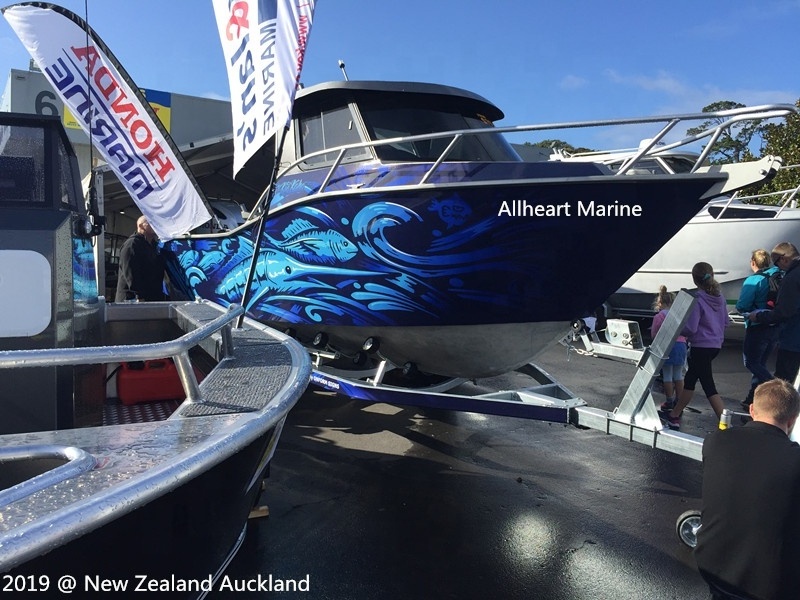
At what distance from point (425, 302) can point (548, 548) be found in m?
1.84

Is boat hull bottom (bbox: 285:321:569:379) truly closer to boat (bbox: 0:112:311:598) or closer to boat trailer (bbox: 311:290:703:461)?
boat trailer (bbox: 311:290:703:461)

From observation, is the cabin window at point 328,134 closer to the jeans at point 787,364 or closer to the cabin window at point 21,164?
the cabin window at point 21,164

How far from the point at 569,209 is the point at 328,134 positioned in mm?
2411

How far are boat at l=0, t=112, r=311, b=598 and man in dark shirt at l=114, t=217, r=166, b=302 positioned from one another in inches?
92.2

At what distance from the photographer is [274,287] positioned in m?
5.10

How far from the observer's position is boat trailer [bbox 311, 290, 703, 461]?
342 cm

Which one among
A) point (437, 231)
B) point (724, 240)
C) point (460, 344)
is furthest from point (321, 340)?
point (724, 240)

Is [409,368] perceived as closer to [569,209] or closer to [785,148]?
[569,209]

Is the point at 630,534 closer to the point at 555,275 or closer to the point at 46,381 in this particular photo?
the point at 555,275

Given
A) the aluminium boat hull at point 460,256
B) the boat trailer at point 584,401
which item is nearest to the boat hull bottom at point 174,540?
the boat trailer at point 584,401

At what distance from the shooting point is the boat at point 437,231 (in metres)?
3.84

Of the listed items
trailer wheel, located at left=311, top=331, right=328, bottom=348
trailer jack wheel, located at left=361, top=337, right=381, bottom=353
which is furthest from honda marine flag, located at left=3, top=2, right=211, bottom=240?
trailer jack wheel, located at left=361, top=337, right=381, bottom=353

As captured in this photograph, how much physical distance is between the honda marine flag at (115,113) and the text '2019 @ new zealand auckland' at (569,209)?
2810 mm

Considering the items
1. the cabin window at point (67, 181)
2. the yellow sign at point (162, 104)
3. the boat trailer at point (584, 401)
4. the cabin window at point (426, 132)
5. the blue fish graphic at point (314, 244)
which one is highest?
the yellow sign at point (162, 104)
